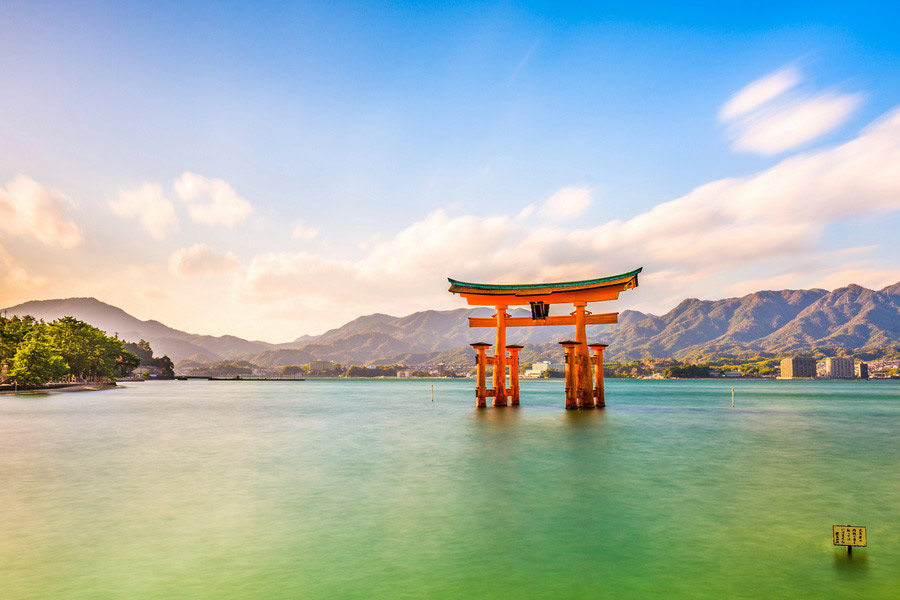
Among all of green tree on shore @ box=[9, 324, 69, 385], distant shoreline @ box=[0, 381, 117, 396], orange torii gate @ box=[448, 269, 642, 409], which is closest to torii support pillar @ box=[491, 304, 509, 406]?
orange torii gate @ box=[448, 269, 642, 409]

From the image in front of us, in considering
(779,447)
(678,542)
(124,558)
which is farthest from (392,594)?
(779,447)

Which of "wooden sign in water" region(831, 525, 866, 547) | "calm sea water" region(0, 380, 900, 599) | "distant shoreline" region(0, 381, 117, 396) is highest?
"wooden sign in water" region(831, 525, 866, 547)

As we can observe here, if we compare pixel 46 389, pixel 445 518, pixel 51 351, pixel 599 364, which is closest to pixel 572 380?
pixel 599 364

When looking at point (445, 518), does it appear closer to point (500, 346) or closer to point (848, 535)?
point (848, 535)

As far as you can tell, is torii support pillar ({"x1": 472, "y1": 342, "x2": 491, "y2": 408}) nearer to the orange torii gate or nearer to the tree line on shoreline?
the orange torii gate

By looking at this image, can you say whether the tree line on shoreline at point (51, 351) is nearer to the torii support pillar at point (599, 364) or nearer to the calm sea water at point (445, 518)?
the calm sea water at point (445, 518)

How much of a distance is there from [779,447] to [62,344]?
9747cm

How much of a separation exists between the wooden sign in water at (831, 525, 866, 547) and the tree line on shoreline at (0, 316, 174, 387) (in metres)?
83.2

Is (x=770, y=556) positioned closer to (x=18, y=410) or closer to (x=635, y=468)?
(x=635, y=468)

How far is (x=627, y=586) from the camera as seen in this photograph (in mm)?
8133

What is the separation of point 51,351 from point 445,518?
82390mm

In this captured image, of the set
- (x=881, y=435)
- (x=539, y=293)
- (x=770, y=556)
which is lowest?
(x=881, y=435)

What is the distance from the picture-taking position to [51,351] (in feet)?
243

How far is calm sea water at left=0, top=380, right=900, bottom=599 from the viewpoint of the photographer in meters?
8.38
